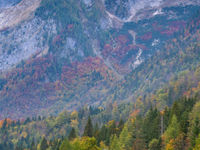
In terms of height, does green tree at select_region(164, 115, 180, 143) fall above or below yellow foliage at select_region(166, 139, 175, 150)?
above

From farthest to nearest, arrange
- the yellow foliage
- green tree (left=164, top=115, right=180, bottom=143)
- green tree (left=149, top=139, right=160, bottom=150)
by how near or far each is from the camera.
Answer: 1. green tree (left=149, top=139, right=160, bottom=150)
2. green tree (left=164, top=115, right=180, bottom=143)
3. the yellow foliage

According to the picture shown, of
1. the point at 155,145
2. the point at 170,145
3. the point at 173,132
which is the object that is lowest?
the point at 155,145

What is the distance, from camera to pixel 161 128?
8612cm

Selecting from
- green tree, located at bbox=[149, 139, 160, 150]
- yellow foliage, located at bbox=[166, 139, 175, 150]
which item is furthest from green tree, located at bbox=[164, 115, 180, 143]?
yellow foliage, located at bbox=[166, 139, 175, 150]

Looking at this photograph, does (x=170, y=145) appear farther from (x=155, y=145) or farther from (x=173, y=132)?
(x=173, y=132)

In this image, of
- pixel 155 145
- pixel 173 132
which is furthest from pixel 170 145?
pixel 173 132

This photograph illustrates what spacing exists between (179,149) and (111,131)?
4091 centimetres

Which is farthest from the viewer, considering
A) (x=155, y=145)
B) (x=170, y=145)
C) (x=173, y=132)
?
(x=173, y=132)

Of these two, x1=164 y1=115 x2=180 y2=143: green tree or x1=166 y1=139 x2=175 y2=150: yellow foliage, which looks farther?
x1=164 y1=115 x2=180 y2=143: green tree

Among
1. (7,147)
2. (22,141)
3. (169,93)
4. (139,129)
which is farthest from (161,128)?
(22,141)

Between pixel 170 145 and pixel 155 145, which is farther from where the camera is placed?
pixel 155 145

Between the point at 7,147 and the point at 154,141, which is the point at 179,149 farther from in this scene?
the point at 7,147

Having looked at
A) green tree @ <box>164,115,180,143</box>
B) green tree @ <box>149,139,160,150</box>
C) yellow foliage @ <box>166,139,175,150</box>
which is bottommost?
green tree @ <box>149,139,160,150</box>

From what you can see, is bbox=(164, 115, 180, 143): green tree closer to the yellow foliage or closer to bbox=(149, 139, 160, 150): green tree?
bbox=(149, 139, 160, 150): green tree
